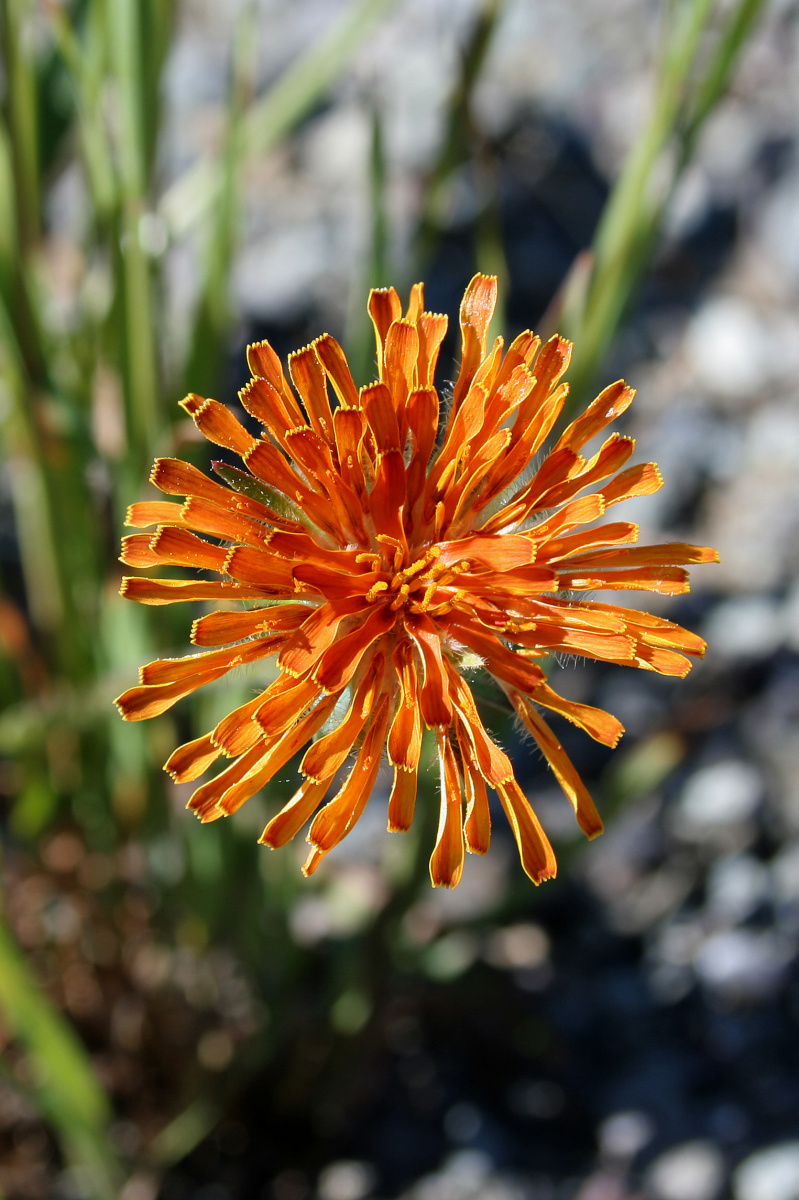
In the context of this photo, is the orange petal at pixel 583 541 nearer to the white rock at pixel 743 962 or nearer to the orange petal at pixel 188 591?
the orange petal at pixel 188 591

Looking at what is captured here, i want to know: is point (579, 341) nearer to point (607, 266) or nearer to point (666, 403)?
point (607, 266)

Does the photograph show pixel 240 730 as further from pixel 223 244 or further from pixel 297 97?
pixel 297 97

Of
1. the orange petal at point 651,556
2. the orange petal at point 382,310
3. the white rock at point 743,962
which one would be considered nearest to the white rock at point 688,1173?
the white rock at point 743,962

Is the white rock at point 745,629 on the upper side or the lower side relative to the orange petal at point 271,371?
lower

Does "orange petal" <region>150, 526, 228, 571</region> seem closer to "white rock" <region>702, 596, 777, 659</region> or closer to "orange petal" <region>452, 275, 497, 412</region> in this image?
"orange petal" <region>452, 275, 497, 412</region>

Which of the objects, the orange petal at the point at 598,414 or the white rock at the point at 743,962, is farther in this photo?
the white rock at the point at 743,962

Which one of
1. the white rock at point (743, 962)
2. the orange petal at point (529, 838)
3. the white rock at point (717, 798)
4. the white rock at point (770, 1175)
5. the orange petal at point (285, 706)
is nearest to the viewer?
the orange petal at point (285, 706)

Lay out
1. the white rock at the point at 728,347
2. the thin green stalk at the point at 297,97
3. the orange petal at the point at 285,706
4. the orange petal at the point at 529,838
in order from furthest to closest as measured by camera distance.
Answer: the white rock at the point at 728,347 < the thin green stalk at the point at 297,97 < the orange petal at the point at 529,838 < the orange petal at the point at 285,706
